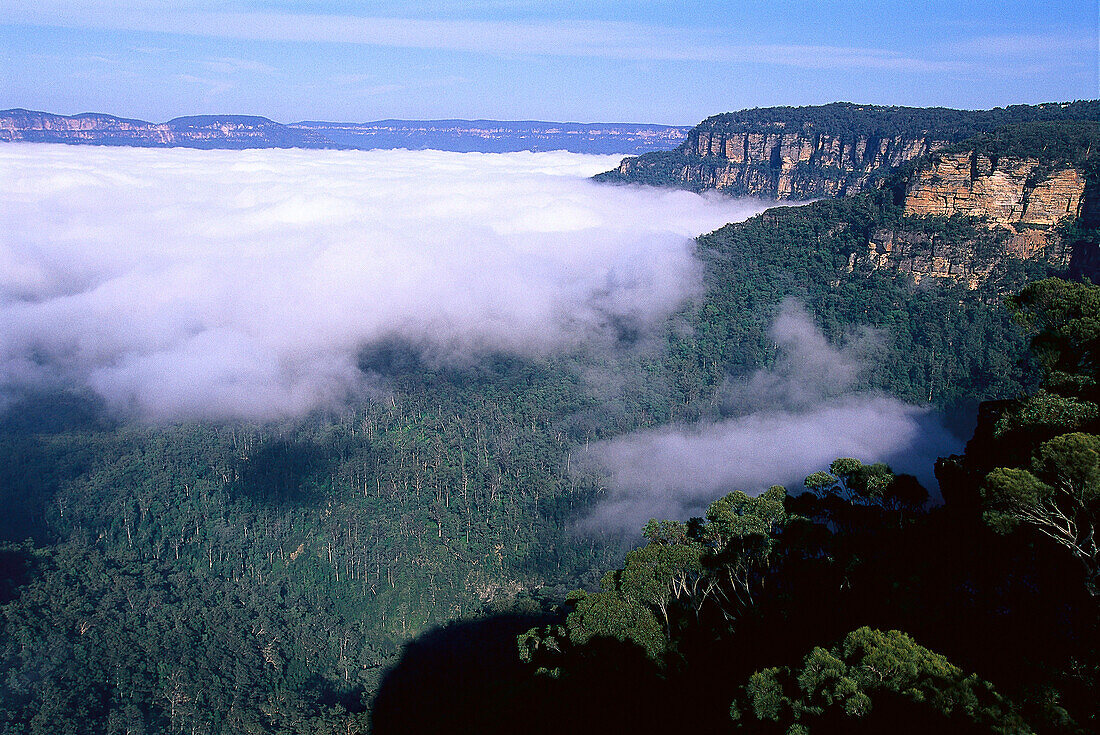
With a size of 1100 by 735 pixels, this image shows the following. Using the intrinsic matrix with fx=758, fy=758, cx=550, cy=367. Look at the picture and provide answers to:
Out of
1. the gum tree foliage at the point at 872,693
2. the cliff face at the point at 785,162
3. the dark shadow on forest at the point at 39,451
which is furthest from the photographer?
the cliff face at the point at 785,162

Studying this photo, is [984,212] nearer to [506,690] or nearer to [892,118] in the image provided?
[892,118]

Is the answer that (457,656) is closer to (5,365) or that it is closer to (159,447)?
(159,447)

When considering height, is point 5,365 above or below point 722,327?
below

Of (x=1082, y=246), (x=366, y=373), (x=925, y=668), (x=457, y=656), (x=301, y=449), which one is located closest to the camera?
(x=925, y=668)

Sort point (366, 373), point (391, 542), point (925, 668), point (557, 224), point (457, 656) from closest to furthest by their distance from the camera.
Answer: point (925, 668) < point (457, 656) < point (391, 542) < point (366, 373) < point (557, 224)

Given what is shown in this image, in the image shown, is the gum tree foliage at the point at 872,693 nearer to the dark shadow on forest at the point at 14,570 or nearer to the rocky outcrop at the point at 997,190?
the dark shadow on forest at the point at 14,570

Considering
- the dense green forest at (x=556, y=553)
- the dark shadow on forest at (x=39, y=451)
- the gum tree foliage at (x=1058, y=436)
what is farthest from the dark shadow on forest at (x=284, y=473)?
the gum tree foliage at (x=1058, y=436)

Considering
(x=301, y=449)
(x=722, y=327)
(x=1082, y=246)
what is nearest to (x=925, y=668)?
(x=1082, y=246)
